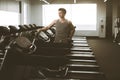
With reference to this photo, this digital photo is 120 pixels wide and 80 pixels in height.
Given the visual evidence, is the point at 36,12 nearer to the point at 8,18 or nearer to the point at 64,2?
the point at 64,2

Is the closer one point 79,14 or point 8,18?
point 8,18

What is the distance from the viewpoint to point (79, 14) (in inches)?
628

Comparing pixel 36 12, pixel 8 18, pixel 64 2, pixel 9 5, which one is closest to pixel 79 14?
pixel 64 2

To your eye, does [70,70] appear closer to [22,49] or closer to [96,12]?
[22,49]

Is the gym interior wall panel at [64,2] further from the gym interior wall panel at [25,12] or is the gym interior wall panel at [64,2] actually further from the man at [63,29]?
the man at [63,29]

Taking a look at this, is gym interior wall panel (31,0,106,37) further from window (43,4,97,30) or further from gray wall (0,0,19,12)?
gray wall (0,0,19,12)

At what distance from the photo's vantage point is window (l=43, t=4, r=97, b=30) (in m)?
15.8

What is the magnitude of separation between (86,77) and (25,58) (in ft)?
4.11

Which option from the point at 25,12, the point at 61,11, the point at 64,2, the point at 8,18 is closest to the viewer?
the point at 61,11

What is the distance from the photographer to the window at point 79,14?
15.8m

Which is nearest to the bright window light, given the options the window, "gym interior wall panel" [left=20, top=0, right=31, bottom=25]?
"gym interior wall panel" [left=20, top=0, right=31, bottom=25]

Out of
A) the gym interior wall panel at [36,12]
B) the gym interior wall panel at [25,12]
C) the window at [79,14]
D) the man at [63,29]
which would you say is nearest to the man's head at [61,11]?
the man at [63,29]

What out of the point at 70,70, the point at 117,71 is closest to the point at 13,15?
the point at 117,71

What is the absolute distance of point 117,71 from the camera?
5.67m
